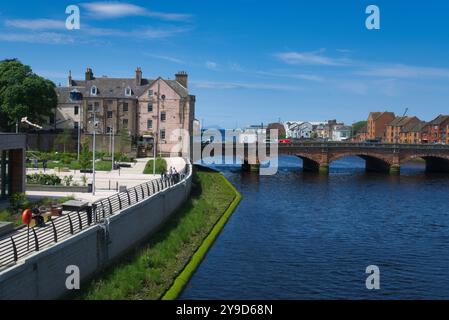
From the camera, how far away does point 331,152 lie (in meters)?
113

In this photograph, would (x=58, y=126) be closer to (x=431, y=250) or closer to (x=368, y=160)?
(x=368, y=160)

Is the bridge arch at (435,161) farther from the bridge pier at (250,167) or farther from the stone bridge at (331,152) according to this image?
the bridge pier at (250,167)

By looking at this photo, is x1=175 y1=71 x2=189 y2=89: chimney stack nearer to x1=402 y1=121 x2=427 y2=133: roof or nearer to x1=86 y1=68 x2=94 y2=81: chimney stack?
x1=86 y1=68 x2=94 y2=81: chimney stack

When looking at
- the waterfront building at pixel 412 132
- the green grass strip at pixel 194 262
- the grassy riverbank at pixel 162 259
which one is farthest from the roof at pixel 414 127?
the green grass strip at pixel 194 262

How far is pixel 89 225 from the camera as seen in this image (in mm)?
29703

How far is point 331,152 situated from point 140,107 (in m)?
39.0

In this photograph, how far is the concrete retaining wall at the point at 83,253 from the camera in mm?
21094

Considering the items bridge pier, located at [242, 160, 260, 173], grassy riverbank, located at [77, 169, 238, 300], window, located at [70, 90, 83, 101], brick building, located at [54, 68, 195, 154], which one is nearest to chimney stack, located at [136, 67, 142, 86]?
brick building, located at [54, 68, 195, 154]

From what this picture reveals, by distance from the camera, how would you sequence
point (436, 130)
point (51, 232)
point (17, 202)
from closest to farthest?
point (51, 232) → point (17, 202) → point (436, 130)

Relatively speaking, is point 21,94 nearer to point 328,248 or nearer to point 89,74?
point 89,74

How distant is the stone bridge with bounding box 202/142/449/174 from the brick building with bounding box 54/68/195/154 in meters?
12.9

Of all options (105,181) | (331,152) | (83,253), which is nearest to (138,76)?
(331,152)

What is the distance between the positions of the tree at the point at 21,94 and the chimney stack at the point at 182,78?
23.3 m
